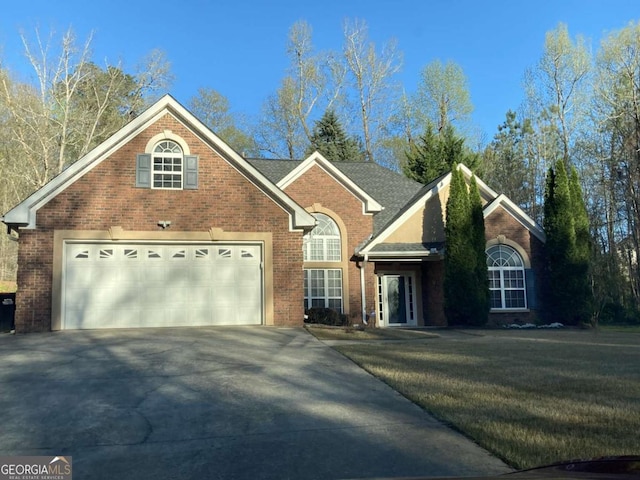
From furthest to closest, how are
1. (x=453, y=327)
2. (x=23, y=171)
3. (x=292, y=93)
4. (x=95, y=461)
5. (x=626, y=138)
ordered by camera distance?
(x=292, y=93)
(x=23, y=171)
(x=626, y=138)
(x=453, y=327)
(x=95, y=461)

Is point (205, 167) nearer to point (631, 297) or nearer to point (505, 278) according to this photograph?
point (505, 278)

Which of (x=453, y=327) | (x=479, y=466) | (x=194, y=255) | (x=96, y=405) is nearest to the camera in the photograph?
(x=479, y=466)

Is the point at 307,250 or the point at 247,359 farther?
the point at 307,250

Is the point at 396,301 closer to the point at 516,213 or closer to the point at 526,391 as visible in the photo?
the point at 516,213

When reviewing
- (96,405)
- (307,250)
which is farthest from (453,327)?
(96,405)

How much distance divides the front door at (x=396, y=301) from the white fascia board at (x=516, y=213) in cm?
426

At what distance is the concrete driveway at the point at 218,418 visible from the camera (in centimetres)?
464

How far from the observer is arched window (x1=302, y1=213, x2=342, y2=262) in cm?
1984

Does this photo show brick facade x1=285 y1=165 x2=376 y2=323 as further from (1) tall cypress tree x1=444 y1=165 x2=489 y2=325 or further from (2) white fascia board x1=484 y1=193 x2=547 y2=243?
(2) white fascia board x1=484 y1=193 x2=547 y2=243

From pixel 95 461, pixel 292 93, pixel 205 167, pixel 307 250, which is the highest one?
pixel 292 93

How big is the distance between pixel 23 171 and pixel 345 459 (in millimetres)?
33237

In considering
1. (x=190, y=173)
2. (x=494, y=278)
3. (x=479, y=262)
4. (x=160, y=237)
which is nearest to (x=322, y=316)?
(x=479, y=262)

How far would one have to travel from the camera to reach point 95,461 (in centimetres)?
486

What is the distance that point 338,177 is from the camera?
20.3 metres
